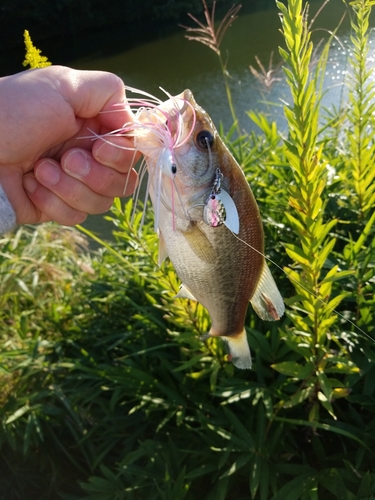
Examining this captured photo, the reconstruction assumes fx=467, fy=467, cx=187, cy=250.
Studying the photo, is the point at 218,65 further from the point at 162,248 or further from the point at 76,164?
the point at 162,248

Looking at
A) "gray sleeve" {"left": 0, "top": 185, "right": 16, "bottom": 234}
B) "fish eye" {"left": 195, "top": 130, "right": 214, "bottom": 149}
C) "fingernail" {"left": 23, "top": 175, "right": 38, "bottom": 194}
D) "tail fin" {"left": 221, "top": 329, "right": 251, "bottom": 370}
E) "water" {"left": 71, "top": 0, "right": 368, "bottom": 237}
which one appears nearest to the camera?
"fish eye" {"left": 195, "top": 130, "right": 214, "bottom": 149}

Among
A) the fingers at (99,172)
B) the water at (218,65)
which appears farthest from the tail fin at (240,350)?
Result: the water at (218,65)

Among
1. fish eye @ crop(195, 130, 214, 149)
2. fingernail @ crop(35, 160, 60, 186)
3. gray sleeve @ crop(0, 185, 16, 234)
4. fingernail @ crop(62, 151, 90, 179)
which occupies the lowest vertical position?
gray sleeve @ crop(0, 185, 16, 234)

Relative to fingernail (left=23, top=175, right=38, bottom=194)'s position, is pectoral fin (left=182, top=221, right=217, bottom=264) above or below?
above

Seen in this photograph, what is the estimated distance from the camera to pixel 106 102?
1.29 meters

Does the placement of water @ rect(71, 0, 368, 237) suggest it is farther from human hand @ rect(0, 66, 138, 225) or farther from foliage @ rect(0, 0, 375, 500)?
human hand @ rect(0, 66, 138, 225)

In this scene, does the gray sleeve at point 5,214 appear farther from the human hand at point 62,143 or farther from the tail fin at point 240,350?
the tail fin at point 240,350

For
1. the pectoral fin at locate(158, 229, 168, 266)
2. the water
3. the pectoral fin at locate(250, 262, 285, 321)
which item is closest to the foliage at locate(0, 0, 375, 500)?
the pectoral fin at locate(250, 262, 285, 321)

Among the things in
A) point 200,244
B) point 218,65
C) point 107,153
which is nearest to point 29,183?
point 107,153

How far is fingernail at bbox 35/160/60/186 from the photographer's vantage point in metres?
1.41

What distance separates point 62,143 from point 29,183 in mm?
209

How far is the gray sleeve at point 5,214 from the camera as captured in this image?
4.71 feet

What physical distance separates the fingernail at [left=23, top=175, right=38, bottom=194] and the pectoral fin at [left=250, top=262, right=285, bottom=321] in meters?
0.84

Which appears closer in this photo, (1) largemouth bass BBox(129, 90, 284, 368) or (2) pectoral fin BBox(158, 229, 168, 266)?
(1) largemouth bass BBox(129, 90, 284, 368)
